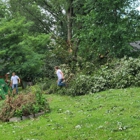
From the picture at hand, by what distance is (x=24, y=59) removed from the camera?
868 inches

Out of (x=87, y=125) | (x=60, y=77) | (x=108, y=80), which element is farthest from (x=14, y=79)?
(x=87, y=125)

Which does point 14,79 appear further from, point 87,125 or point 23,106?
point 87,125

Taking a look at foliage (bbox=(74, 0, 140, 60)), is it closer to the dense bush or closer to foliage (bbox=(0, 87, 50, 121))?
the dense bush

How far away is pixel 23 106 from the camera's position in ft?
35.5

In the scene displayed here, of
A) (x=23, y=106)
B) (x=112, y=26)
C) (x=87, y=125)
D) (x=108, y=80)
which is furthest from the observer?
(x=112, y=26)

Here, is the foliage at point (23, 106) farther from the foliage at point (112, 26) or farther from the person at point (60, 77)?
the foliage at point (112, 26)

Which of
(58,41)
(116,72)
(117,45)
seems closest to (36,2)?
(58,41)

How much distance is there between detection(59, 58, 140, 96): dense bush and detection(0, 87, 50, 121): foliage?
4.93 meters

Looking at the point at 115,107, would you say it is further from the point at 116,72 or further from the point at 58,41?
the point at 58,41

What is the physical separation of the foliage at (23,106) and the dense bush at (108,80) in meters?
4.93

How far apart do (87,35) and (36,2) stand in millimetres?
14715

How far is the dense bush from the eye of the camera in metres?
15.9

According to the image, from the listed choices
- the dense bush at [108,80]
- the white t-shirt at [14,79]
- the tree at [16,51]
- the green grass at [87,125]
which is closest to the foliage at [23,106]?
the green grass at [87,125]

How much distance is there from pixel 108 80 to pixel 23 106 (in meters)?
7.15
